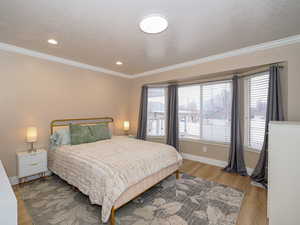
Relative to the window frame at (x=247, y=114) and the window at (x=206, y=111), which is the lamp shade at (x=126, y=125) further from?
the window frame at (x=247, y=114)

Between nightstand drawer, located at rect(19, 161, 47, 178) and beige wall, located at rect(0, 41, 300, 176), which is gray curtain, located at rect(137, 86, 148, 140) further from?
nightstand drawer, located at rect(19, 161, 47, 178)

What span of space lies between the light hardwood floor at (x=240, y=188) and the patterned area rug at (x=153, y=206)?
75 millimetres

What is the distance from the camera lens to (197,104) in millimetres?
4090

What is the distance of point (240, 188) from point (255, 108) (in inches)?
68.6

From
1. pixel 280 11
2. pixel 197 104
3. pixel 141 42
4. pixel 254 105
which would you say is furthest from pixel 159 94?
pixel 280 11

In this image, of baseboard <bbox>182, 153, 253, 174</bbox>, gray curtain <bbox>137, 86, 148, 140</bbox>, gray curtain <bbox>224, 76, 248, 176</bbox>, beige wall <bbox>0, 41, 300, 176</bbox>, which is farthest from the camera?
gray curtain <bbox>137, 86, 148, 140</bbox>

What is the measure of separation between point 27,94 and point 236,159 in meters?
4.73

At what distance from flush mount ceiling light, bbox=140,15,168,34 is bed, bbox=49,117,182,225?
1945mm

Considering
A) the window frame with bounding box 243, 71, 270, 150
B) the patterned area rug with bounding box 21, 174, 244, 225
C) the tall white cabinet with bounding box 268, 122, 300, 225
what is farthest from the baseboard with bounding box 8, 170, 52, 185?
the window frame with bounding box 243, 71, 270, 150

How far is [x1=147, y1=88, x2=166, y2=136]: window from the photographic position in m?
4.56

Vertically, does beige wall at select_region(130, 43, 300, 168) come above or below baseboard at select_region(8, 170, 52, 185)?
above

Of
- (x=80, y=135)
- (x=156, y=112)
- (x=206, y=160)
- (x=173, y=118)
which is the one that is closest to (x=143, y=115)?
(x=156, y=112)

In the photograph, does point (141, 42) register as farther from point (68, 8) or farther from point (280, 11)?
point (280, 11)

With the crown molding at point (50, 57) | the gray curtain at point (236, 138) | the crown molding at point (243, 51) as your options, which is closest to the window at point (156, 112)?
the crown molding at point (243, 51)
